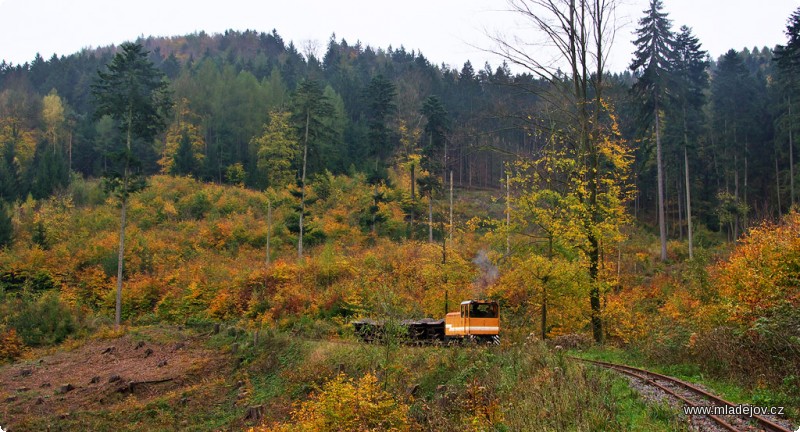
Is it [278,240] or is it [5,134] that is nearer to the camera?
[278,240]

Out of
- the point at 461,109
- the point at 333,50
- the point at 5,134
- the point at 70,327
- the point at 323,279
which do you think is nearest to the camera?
the point at 70,327

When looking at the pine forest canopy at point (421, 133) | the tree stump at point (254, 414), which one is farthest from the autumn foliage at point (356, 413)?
the pine forest canopy at point (421, 133)

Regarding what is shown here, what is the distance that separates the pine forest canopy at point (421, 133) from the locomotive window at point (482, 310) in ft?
46.9

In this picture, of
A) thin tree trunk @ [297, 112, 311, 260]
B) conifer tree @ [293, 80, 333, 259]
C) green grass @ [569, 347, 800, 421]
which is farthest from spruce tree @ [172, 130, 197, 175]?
green grass @ [569, 347, 800, 421]

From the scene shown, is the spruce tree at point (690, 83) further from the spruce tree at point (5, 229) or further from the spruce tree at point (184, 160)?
the spruce tree at point (5, 229)

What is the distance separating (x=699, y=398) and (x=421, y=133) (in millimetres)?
59660

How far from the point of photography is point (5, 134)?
70.1m

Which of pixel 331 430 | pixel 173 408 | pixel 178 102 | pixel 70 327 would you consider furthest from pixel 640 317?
pixel 178 102

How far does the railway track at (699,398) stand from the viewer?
25.3 ft

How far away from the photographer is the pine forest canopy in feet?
150

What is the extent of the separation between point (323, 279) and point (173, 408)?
1990cm

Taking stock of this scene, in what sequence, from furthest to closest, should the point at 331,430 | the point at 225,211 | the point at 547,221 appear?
1. the point at 225,211
2. the point at 547,221
3. the point at 331,430

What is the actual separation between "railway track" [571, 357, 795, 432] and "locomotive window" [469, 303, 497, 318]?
865 cm

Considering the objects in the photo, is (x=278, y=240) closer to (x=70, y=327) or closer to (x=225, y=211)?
(x=225, y=211)
